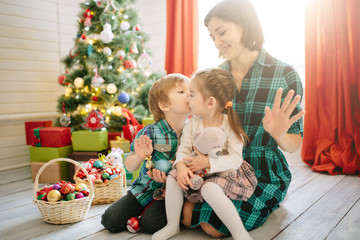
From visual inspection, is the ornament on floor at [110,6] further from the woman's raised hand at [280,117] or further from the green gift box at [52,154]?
the woman's raised hand at [280,117]

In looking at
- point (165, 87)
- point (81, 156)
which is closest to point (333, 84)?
point (165, 87)

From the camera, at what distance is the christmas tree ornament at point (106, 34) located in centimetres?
271

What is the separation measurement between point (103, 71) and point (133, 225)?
1.60 m

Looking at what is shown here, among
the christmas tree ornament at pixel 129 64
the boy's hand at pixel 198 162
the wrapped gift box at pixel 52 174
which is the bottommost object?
the wrapped gift box at pixel 52 174

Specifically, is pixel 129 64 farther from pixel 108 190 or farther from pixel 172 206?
pixel 172 206

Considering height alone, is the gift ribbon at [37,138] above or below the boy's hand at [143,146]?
below

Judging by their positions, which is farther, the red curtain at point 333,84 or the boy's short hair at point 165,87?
the red curtain at point 333,84

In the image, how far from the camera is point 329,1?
98.3 inches

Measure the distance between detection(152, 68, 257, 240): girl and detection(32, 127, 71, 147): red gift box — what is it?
4.92 feet

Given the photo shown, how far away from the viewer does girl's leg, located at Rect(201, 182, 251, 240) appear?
4.18ft

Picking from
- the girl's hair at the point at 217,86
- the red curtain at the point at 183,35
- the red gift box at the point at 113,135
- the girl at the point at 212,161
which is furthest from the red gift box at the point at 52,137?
the girl's hair at the point at 217,86

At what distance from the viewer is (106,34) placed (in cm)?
271

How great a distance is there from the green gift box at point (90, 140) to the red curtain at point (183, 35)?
110 cm

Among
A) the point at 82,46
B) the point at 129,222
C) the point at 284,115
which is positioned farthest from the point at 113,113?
the point at 284,115
